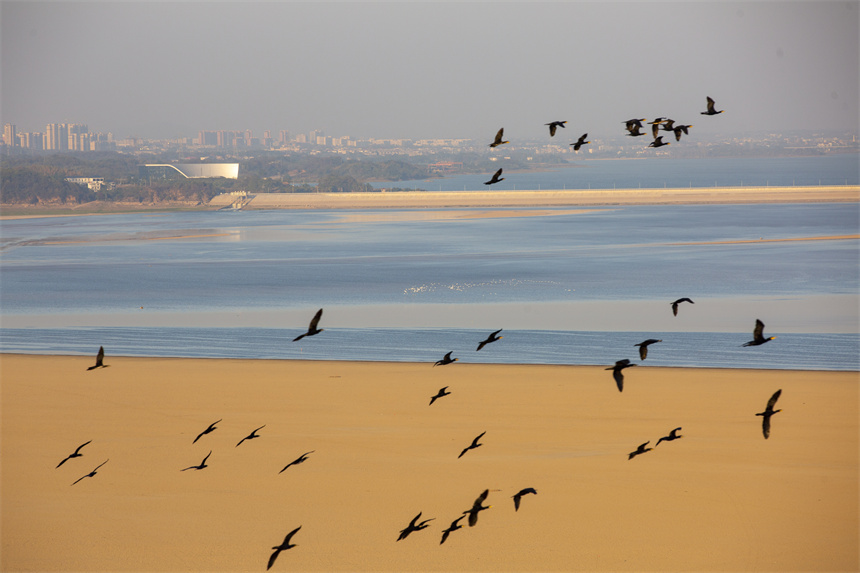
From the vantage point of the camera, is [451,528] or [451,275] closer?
[451,528]

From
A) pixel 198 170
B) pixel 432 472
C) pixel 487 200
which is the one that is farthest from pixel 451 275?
pixel 198 170

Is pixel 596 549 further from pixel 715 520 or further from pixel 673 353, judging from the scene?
pixel 673 353

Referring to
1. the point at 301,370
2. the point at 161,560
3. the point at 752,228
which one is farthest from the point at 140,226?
the point at 161,560

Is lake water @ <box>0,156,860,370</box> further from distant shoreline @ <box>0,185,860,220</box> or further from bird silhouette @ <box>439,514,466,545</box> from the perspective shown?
distant shoreline @ <box>0,185,860,220</box>

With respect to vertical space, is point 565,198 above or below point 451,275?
above

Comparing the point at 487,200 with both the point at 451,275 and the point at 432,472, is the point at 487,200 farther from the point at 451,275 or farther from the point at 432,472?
the point at 432,472
